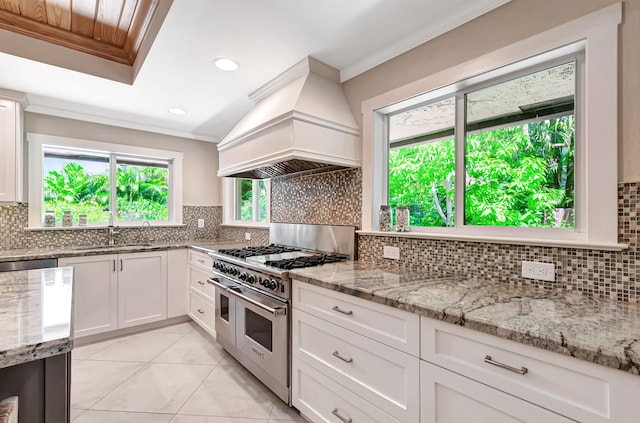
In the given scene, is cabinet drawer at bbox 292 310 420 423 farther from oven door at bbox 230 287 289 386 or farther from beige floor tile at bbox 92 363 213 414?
beige floor tile at bbox 92 363 213 414

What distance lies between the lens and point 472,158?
6.15 ft

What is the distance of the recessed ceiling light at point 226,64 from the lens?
7.33ft

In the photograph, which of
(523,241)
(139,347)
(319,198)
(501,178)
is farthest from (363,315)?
(139,347)

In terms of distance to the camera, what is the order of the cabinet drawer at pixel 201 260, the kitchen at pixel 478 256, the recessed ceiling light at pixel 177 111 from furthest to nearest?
the recessed ceiling light at pixel 177 111, the cabinet drawer at pixel 201 260, the kitchen at pixel 478 256

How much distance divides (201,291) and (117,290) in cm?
83

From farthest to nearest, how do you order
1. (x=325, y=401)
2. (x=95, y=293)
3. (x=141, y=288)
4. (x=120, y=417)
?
(x=141, y=288) < (x=95, y=293) < (x=120, y=417) < (x=325, y=401)

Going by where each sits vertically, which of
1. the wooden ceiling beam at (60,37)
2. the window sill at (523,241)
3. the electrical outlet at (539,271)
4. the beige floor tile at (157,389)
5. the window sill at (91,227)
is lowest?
the beige floor tile at (157,389)

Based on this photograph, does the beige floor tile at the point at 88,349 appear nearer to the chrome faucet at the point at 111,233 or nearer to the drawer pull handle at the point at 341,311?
the chrome faucet at the point at 111,233

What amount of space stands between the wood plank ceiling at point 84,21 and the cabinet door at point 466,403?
2556mm

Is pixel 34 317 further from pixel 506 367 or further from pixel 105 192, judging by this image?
pixel 105 192

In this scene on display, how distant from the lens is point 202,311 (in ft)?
10.3

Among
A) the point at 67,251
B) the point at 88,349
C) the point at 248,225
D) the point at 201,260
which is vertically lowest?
the point at 88,349

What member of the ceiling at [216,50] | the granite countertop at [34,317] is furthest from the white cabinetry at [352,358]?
the ceiling at [216,50]

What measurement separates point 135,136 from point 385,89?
3117mm
